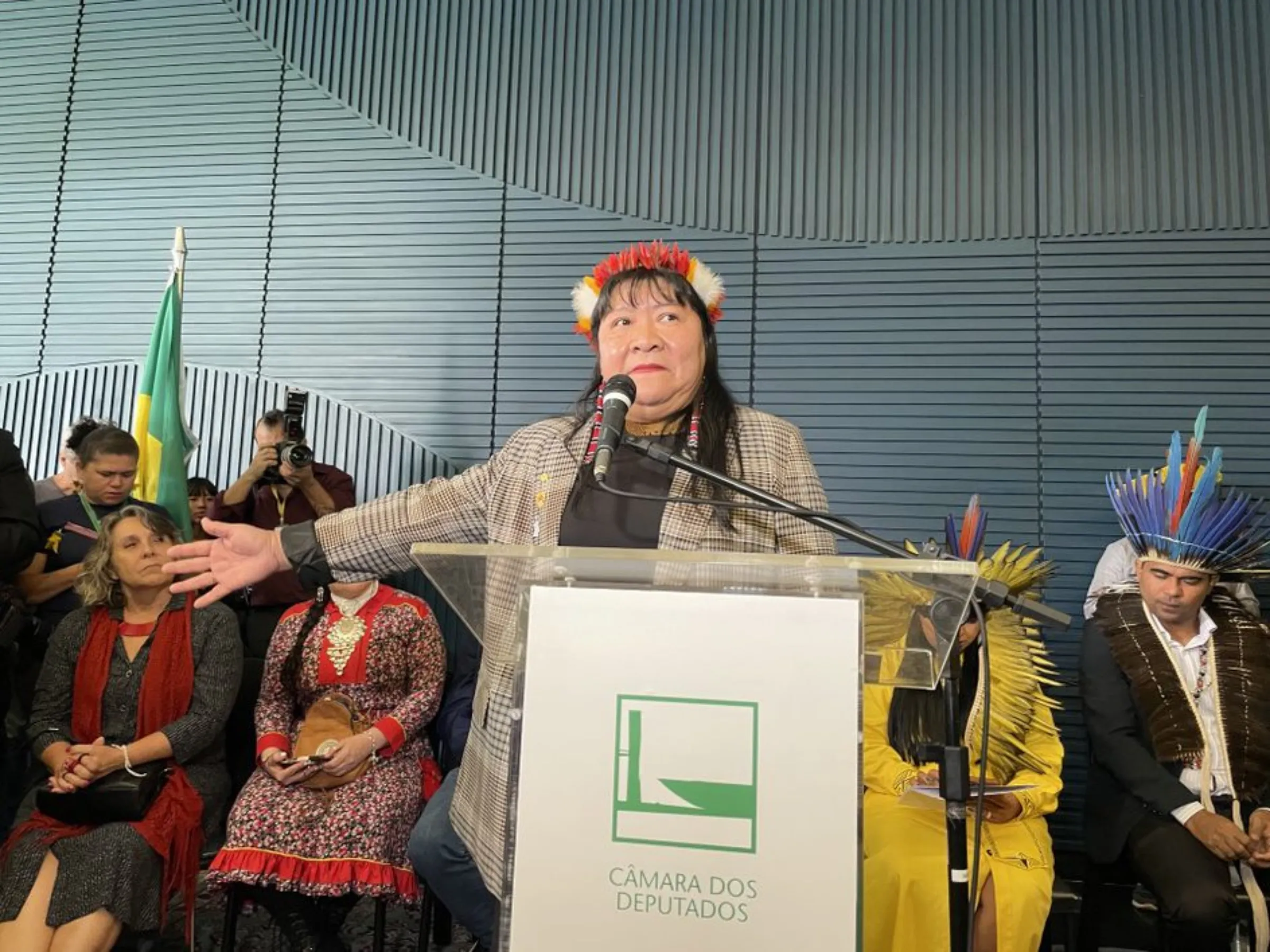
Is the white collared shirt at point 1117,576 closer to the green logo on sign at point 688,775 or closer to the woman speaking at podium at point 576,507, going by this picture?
the woman speaking at podium at point 576,507

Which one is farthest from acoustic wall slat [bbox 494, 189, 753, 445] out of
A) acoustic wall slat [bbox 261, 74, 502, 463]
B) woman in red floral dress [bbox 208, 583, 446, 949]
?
woman in red floral dress [bbox 208, 583, 446, 949]

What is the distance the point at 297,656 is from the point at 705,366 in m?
1.92

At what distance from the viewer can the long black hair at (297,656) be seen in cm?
330

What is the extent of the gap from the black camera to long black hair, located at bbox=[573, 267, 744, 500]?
2.18m

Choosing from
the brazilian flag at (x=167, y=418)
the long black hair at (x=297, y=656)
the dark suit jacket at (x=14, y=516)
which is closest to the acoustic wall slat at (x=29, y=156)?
the brazilian flag at (x=167, y=418)

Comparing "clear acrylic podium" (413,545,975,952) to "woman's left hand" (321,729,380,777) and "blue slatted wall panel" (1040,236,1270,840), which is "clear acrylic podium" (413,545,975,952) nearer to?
"woman's left hand" (321,729,380,777)

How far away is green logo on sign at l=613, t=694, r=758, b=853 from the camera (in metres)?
1.19

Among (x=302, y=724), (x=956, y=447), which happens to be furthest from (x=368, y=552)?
(x=956, y=447)

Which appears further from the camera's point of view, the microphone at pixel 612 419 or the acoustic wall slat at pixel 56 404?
the acoustic wall slat at pixel 56 404

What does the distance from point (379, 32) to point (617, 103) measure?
53.3 inches

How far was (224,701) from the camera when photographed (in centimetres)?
317

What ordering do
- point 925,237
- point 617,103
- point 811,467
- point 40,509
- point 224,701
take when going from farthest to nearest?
point 617,103 → point 925,237 → point 40,509 → point 224,701 → point 811,467

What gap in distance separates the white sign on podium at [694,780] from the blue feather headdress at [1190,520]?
8.10ft

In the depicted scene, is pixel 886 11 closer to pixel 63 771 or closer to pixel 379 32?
pixel 379 32
